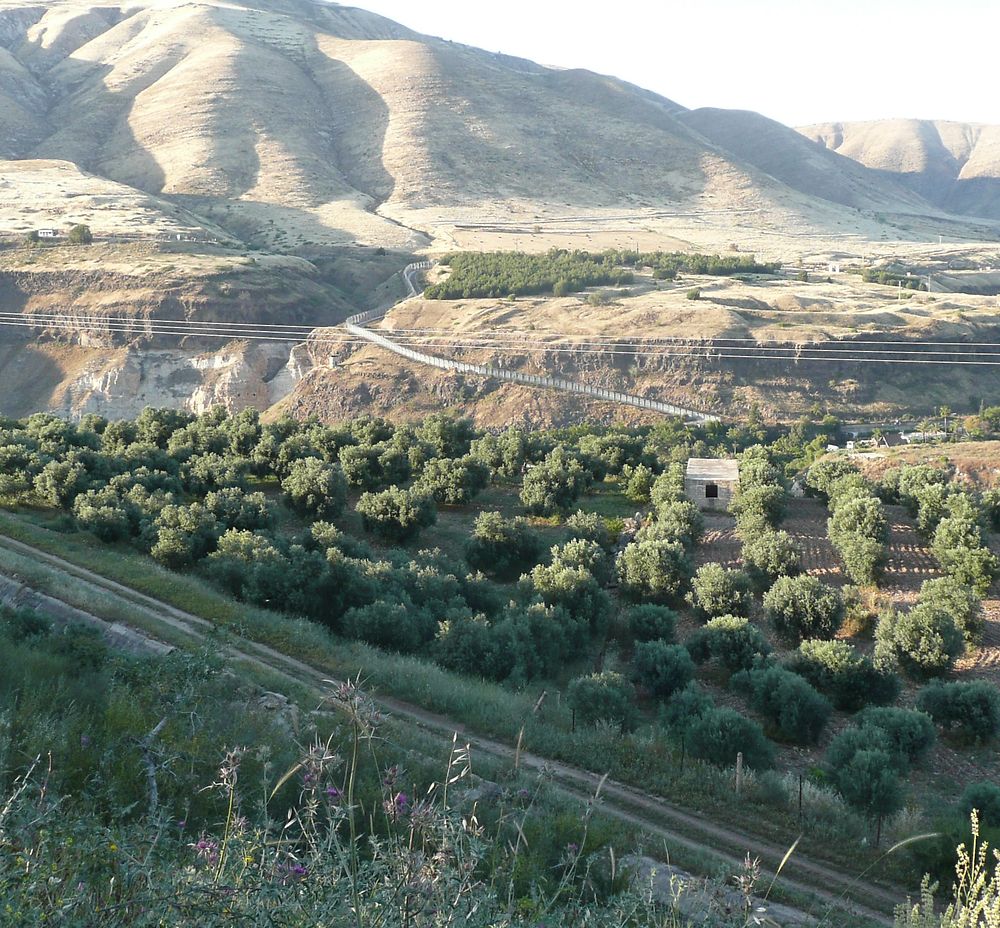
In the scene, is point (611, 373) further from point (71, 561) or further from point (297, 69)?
point (297, 69)

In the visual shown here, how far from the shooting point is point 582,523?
2661 centimetres

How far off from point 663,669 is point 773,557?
7899 millimetres

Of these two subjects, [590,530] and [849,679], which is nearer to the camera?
[849,679]

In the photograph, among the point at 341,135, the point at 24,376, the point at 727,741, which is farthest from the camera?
the point at 341,135

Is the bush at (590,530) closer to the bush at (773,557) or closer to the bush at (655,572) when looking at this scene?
the bush at (655,572)

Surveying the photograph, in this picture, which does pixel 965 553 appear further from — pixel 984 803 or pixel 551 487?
pixel 984 803

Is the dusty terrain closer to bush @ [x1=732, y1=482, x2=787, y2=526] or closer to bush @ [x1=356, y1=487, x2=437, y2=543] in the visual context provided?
bush @ [x1=732, y1=482, x2=787, y2=526]

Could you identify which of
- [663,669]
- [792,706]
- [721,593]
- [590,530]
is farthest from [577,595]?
[590,530]

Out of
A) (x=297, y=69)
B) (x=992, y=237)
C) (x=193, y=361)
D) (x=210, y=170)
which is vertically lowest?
(x=193, y=361)

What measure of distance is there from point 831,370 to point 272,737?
185 ft

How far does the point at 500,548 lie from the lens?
24641 mm

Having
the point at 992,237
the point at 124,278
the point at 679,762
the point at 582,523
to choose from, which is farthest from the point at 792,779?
the point at 992,237

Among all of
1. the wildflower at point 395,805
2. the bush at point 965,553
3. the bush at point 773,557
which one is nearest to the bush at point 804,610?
the bush at point 773,557

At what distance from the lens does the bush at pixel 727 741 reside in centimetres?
1292
